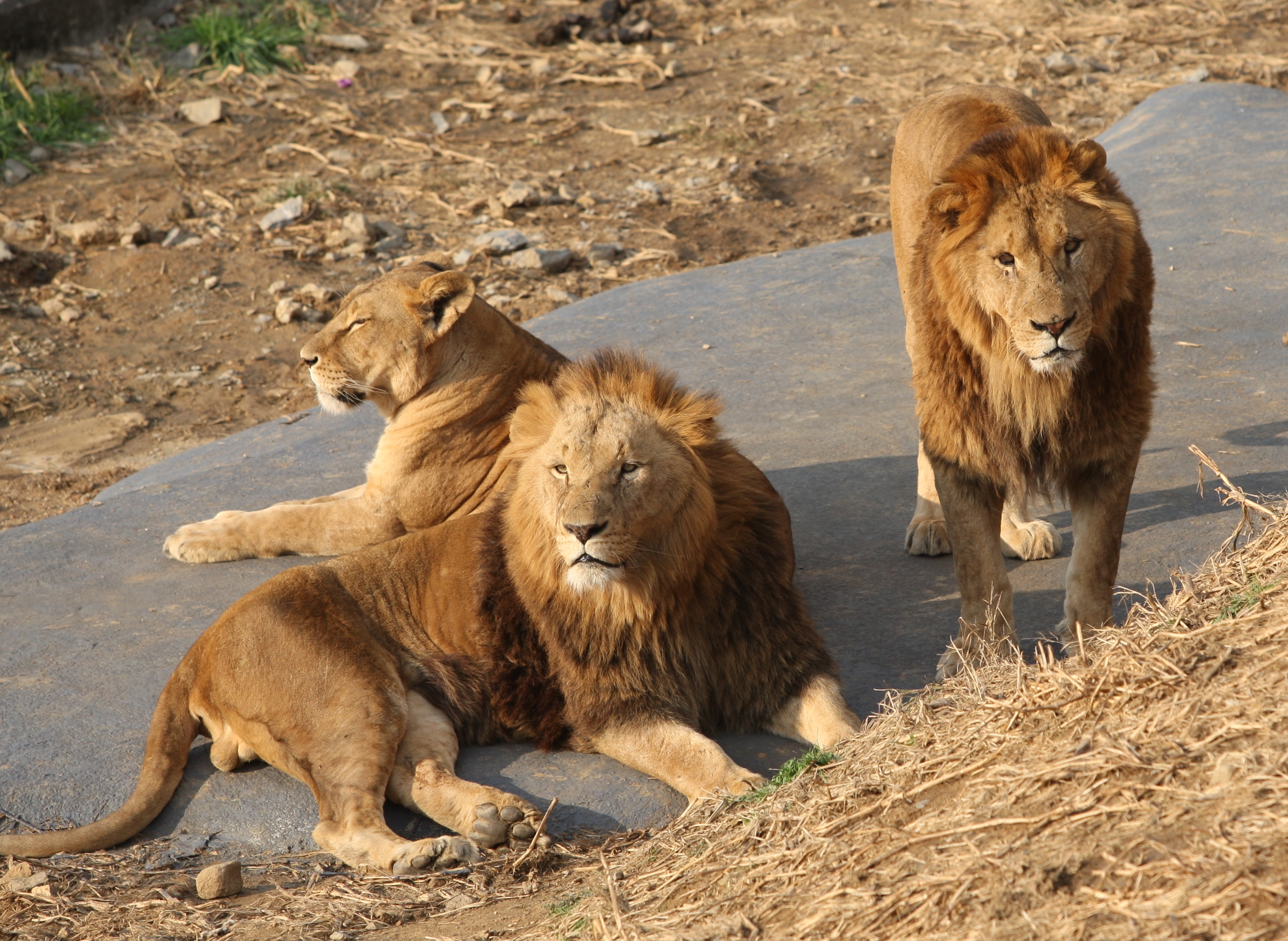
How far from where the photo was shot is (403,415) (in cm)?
551

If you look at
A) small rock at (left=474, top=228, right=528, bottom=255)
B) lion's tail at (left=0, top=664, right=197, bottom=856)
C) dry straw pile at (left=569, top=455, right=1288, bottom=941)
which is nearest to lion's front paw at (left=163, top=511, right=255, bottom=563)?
lion's tail at (left=0, top=664, right=197, bottom=856)

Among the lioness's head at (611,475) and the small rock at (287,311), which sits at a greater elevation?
the lioness's head at (611,475)

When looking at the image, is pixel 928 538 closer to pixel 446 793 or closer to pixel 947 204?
pixel 947 204

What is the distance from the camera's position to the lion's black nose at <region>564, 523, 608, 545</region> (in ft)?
12.2

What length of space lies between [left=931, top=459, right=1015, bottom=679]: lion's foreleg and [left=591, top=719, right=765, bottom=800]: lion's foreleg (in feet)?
2.71


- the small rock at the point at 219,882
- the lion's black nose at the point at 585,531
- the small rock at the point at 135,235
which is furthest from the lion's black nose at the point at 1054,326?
the small rock at the point at 135,235

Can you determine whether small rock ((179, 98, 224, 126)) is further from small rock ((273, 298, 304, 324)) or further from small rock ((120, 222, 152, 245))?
small rock ((273, 298, 304, 324))

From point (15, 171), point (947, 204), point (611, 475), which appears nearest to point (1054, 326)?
point (947, 204)

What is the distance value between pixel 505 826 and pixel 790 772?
790mm

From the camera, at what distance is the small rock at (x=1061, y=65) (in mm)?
11969

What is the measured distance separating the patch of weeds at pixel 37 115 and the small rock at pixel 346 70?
7.03ft

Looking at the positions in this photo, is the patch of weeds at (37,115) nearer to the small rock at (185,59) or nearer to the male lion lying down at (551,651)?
the small rock at (185,59)

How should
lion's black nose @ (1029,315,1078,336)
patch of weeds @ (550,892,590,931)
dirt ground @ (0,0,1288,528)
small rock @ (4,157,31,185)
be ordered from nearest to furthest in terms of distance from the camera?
patch of weeds @ (550,892,590,931) < lion's black nose @ (1029,315,1078,336) < dirt ground @ (0,0,1288,528) < small rock @ (4,157,31,185)

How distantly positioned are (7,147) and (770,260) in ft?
21.9
